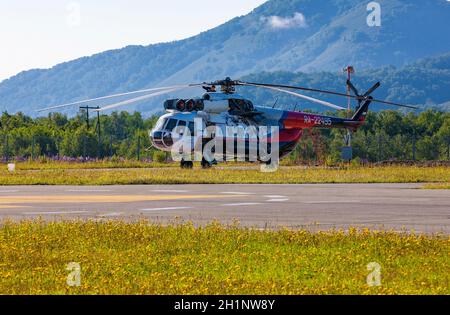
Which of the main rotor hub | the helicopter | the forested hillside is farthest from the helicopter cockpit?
the forested hillside

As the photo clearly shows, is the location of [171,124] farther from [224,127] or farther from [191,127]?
[224,127]

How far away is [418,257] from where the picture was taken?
48.9 ft

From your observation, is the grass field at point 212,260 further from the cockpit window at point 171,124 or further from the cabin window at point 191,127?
the cabin window at point 191,127

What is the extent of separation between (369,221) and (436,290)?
956 cm

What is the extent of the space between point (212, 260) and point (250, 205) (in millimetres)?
11823

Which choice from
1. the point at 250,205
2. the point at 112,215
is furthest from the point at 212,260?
the point at 250,205

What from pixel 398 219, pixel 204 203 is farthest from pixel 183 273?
pixel 204 203

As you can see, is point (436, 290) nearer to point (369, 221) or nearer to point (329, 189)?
point (369, 221)

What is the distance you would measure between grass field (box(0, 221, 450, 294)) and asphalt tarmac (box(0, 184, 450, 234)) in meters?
2.75

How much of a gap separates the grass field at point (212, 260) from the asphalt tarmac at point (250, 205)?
275cm

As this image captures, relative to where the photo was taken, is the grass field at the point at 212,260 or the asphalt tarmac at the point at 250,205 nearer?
the grass field at the point at 212,260

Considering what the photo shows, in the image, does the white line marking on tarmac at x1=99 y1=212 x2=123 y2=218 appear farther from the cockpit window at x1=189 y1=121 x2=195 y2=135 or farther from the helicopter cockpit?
the cockpit window at x1=189 y1=121 x2=195 y2=135

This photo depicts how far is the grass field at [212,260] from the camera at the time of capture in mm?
12215

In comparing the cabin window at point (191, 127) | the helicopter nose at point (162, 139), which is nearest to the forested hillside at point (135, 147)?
the helicopter nose at point (162, 139)
